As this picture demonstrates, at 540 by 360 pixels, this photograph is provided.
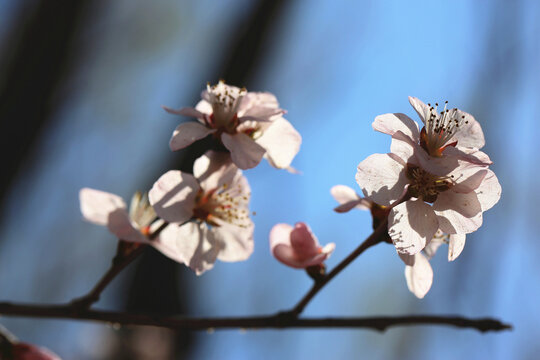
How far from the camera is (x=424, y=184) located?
831 mm

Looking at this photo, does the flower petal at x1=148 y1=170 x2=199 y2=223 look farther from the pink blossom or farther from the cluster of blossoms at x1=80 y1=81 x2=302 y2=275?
the pink blossom

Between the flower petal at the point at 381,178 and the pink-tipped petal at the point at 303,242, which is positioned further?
the pink-tipped petal at the point at 303,242

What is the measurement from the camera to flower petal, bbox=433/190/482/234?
2.68 feet

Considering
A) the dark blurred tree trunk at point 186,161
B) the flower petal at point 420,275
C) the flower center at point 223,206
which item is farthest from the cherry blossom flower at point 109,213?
the dark blurred tree trunk at point 186,161

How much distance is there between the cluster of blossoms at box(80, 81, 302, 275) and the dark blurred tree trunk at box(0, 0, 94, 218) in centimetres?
95

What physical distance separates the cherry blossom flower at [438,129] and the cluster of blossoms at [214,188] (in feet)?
0.70

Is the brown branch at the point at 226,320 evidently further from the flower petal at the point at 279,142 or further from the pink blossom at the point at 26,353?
the flower petal at the point at 279,142

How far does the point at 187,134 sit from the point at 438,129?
0.39m

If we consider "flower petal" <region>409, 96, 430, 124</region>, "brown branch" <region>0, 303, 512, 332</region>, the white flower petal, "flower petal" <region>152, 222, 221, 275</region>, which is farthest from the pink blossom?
"flower petal" <region>409, 96, 430, 124</region>

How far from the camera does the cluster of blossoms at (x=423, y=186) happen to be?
794mm

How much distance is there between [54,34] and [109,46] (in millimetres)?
1481

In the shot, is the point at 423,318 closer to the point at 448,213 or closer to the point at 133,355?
the point at 448,213

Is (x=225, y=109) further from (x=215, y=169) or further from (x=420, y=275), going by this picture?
(x=420, y=275)

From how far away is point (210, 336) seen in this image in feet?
8.00
